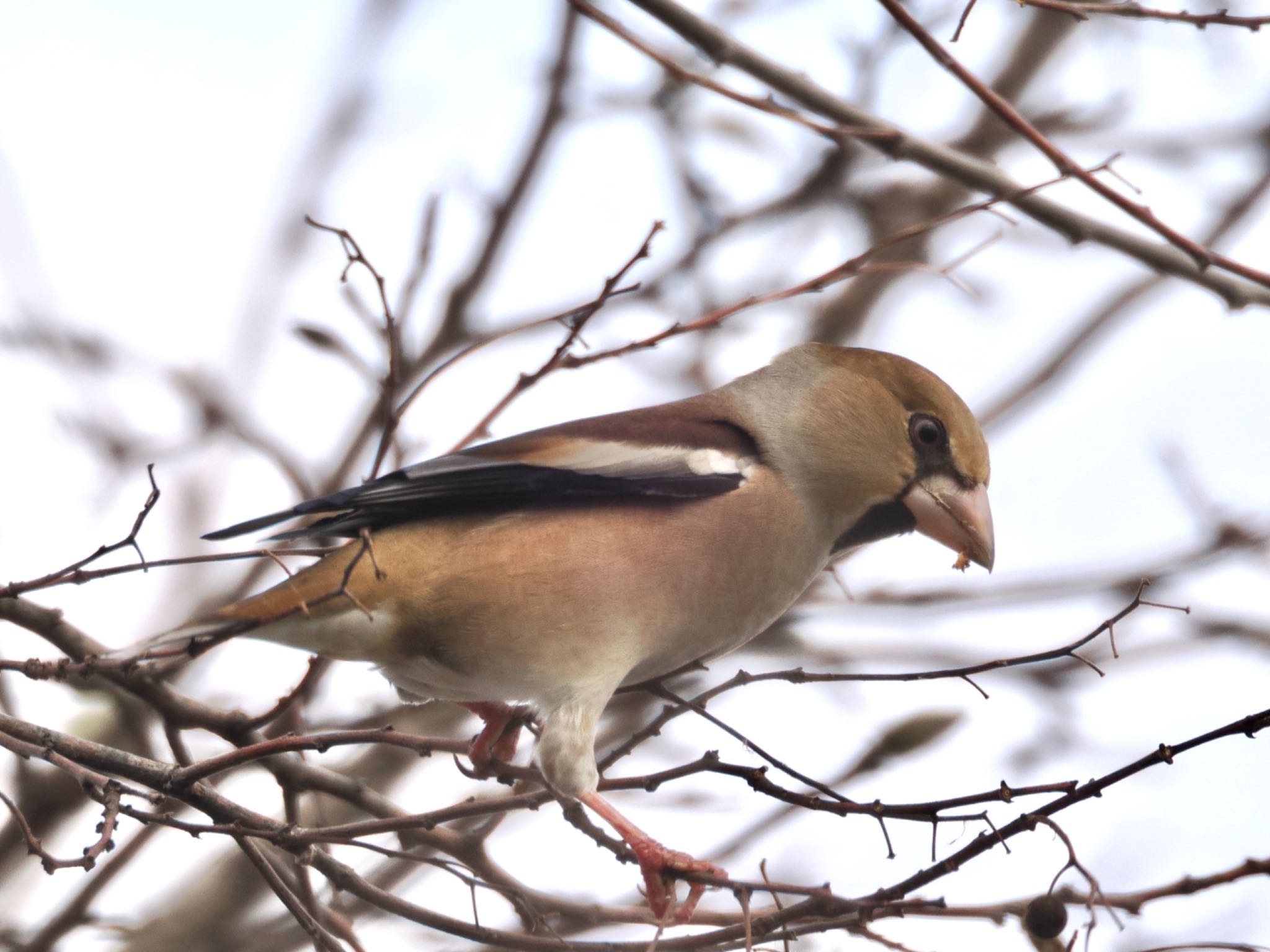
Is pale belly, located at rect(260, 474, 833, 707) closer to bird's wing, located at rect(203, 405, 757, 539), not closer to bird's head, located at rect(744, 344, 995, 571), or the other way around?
bird's wing, located at rect(203, 405, 757, 539)

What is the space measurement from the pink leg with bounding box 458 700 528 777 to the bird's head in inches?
44.6

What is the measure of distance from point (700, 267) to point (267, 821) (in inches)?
126

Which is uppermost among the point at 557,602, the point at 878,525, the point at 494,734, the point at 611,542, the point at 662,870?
the point at 878,525

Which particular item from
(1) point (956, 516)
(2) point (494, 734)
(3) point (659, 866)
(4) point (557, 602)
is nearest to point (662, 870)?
(3) point (659, 866)

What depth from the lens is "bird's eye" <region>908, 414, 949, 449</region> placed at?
420 centimetres

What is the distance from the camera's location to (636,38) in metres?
3.74

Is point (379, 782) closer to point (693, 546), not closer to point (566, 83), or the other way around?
point (693, 546)

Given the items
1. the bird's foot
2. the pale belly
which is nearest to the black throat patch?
the pale belly

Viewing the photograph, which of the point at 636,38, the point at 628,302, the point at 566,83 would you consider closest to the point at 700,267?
the point at 628,302

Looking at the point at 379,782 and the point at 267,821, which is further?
the point at 379,782

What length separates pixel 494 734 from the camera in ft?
12.8

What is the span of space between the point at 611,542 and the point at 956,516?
1.08 meters

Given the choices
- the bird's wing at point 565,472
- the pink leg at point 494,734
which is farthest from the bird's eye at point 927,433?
the pink leg at point 494,734

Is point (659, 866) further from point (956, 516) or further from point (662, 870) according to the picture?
point (956, 516)
